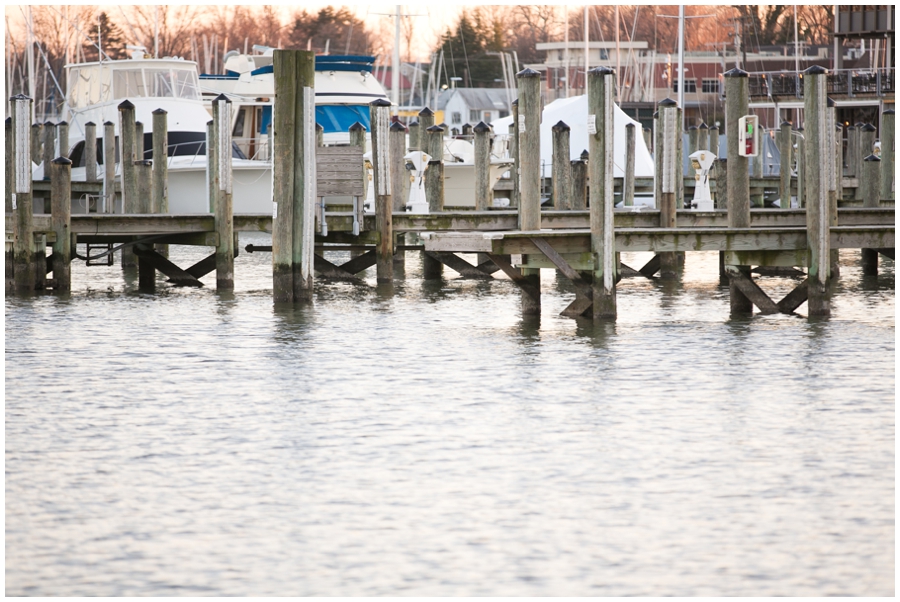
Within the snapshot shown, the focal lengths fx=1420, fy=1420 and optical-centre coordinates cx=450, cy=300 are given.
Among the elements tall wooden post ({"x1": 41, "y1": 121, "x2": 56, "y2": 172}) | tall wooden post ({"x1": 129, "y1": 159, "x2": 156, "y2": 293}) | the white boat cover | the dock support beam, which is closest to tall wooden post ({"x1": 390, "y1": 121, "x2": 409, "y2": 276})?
tall wooden post ({"x1": 129, "y1": 159, "x2": 156, "y2": 293})

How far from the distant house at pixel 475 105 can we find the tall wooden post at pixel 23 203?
70616mm

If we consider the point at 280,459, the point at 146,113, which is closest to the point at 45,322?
the point at 280,459

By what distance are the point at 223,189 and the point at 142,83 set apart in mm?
12899

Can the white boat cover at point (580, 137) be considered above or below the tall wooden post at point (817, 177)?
above

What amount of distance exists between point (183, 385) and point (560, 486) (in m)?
4.29

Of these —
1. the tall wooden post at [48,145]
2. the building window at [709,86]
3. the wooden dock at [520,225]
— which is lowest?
the wooden dock at [520,225]

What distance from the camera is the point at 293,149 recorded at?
1551 cm

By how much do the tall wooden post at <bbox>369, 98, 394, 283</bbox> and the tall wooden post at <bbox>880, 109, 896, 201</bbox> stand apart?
28.4 feet

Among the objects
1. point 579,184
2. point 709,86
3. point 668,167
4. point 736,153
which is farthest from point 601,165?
point 709,86

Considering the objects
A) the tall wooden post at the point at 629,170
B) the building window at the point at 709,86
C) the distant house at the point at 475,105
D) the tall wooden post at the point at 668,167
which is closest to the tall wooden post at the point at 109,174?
the tall wooden post at the point at 629,170

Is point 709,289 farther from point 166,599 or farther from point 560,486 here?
point 166,599

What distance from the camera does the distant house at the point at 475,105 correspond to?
88.2 metres

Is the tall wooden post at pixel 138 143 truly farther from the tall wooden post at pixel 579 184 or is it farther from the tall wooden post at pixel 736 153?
the tall wooden post at pixel 736 153

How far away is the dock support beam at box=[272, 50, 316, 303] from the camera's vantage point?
1541cm
